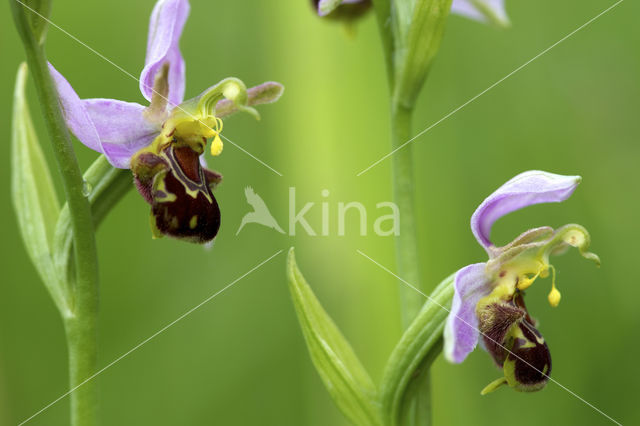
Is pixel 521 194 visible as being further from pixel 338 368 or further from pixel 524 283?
pixel 338 368

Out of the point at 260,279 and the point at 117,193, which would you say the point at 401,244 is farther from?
the point at 260,279

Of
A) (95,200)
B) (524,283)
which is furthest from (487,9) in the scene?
(95,200)

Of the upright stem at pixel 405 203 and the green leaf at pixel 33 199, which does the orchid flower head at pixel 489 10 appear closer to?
the upright stem at pixel 405 203

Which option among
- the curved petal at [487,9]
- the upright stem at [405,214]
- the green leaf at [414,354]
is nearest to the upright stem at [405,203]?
the upright stem at [405,214]

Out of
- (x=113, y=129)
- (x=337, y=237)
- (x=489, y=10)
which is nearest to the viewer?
(x=113, y=129)

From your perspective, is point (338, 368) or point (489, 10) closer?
point (338, 368)

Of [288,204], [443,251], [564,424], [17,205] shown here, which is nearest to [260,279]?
[288,204]

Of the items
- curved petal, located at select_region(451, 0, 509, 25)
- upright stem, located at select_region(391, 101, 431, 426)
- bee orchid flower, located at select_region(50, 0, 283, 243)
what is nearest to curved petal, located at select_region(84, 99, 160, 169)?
bee orchid flower, located at select_region(50, 0, 283, 243)
